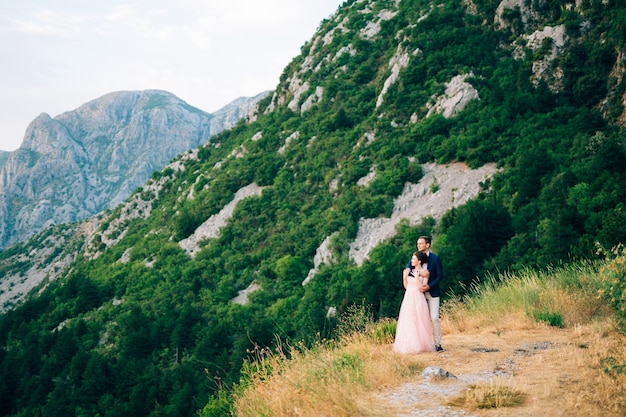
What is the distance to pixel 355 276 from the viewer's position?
42.3 meters

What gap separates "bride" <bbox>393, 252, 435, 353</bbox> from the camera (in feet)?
27.9

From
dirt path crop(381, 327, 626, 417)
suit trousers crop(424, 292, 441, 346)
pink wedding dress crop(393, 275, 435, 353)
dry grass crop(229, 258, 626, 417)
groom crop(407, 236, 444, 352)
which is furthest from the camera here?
groom crop(407, 236, 444, 352)

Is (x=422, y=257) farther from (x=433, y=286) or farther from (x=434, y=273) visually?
(x=433, y=286)

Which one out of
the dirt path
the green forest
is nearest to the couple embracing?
the dirt path

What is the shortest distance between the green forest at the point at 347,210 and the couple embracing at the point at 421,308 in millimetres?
19002

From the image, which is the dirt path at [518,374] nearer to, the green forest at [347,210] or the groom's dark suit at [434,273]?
the groom's dark suit at [434,273]

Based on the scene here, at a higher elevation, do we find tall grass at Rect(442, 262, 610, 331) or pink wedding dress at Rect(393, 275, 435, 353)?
pink wedding dress at Rect(393, 275, 435, 353)

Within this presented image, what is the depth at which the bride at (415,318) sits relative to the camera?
849cm

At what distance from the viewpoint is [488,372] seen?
6.72 meters

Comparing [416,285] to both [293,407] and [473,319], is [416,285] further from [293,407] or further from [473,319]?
[293,407]

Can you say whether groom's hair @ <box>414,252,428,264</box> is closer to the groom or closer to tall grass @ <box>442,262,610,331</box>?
the groom

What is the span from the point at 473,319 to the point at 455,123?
42.9 meters

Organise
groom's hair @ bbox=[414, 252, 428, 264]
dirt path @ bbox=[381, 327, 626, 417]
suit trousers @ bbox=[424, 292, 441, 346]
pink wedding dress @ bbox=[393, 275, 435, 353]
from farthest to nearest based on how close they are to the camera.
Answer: groom's hair @ bbox=[414, 252, 428, 264] → suit trousers @ bbox=[424, 292, 441, 346] → pink wedding dress @ bbox=[393, 275, 435, 353] → dirt path @ bbox=[381, 327, 626, 417]

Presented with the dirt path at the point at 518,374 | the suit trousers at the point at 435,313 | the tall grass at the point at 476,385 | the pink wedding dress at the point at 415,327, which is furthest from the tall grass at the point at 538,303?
the pink wedding dress at the point at 415,327
